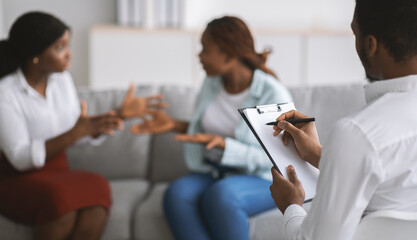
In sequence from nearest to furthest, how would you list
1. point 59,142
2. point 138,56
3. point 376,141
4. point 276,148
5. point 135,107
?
1. point 376,141
2. point 276,148
3. point 59,142
4. point 135,107
5. point 138,56

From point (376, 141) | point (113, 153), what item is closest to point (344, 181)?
point (376, 141)

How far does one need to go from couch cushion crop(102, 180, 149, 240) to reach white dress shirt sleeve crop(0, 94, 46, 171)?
352mm

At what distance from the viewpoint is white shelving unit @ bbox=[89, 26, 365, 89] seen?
4.25 meters

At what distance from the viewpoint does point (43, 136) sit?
213 centimetres

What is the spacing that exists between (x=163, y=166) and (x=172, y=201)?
20.2 inches

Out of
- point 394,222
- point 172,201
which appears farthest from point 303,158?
point 172,201

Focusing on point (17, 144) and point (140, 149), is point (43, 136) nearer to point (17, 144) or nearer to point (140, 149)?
point (17, 144)

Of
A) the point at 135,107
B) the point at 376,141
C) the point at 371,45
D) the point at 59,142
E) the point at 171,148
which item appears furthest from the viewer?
the point at 171,148

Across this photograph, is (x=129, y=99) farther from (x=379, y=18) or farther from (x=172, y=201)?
(x=379, y=18)

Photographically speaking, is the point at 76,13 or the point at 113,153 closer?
the point at 113,153

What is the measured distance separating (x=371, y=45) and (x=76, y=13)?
3.88 meters

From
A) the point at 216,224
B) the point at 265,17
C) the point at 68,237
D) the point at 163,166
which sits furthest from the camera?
the point at 265,17

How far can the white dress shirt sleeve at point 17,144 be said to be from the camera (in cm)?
198

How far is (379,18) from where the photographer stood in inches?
37.4
